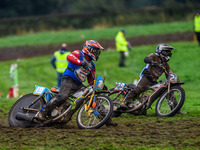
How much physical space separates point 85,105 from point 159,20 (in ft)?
139

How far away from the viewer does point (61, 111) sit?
9.80 metres

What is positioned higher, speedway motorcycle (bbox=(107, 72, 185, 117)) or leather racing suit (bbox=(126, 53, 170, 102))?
leather racing suit (bbox=(126, 53, 170, 102))

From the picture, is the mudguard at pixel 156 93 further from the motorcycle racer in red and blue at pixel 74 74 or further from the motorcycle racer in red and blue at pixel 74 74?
the motorcycle racer in red and blue at pixel 74 74

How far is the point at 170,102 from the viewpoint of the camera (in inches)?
437

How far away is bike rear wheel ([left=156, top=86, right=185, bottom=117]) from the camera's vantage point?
1083cm

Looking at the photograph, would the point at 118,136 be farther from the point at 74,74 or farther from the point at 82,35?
the point at 82,35

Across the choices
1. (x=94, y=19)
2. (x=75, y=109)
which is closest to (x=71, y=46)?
(x=94, y=19)

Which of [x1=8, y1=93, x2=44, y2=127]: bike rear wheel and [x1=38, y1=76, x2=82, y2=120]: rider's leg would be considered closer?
[x1=38, y1=76, x2=82, y2=120]: rider's leg

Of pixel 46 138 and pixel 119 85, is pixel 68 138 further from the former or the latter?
pixel 119 85

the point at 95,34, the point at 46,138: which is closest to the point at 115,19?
the point at 95,34

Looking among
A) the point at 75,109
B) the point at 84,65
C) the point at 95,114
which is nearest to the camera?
the point at 84,65

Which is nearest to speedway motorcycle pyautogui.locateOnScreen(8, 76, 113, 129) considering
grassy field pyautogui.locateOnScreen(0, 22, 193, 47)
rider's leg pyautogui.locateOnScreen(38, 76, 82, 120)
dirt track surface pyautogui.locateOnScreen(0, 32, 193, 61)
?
rider's leg pyautogui.locateOnScreen(38, 76, 82, 120)

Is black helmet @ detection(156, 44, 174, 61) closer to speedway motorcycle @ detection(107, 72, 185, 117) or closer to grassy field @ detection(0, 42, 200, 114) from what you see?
speedway motorcycle @ detection(107, 72, 185, 117)

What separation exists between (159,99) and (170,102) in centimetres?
32
